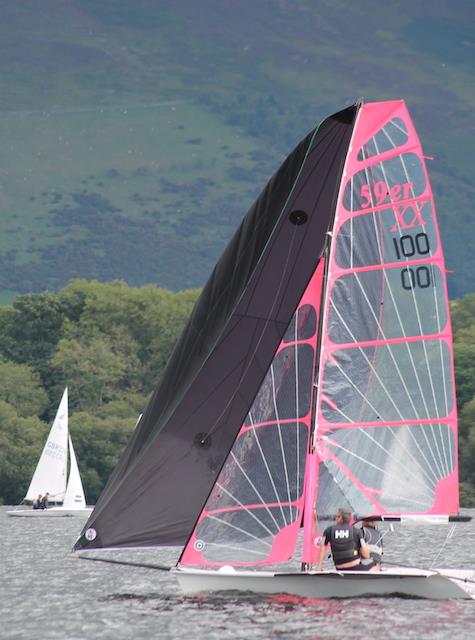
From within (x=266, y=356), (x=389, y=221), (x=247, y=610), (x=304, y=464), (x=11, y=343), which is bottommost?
(x=247, y=610)

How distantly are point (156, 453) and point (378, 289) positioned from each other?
4.89m

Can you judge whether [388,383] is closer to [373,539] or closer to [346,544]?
[373,539]

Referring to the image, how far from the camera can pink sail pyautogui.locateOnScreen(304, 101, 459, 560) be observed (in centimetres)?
2762

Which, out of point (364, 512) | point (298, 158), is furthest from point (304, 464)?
point (298, 158)

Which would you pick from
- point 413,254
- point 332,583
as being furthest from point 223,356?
point 332,583

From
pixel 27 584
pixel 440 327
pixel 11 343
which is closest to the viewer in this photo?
pixel 440 327

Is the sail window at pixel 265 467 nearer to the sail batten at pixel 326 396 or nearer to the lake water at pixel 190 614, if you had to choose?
the sail batten at pixel 326 396

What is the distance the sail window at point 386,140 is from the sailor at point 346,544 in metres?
6.20

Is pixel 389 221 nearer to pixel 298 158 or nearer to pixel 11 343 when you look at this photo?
pixel 298 158

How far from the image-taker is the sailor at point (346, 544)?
88.9ft

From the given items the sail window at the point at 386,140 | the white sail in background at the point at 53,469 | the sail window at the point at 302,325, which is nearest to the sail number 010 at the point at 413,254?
the sail window at the point at 386,140

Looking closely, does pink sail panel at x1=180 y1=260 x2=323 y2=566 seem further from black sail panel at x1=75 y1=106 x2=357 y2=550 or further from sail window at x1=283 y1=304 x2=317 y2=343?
black sail panel at x1=75 y1=106 x2=357 y2=550

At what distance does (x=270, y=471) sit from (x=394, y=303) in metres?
3.74

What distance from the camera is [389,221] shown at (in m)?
27.8
